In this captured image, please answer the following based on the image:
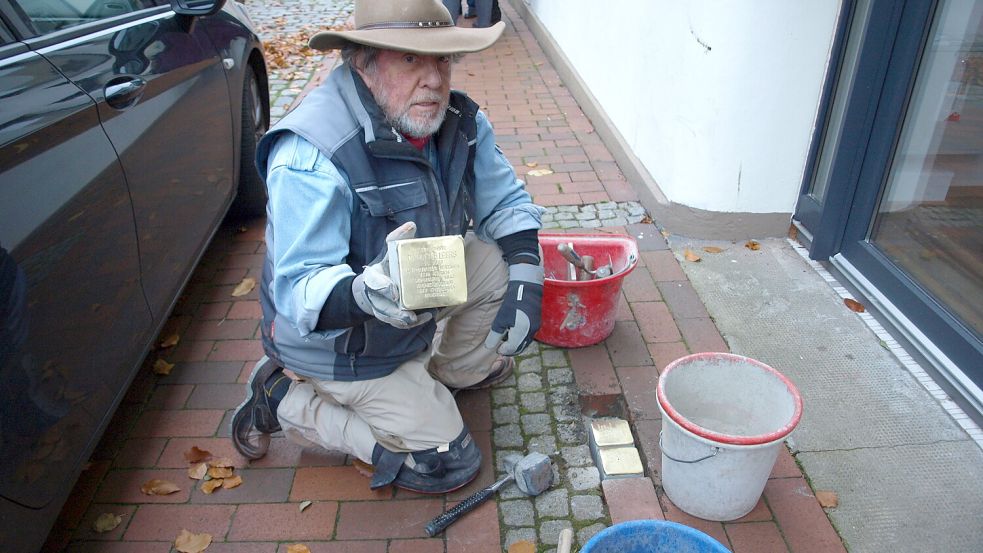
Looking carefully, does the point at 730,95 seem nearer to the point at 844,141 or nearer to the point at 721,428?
the point at 844,141

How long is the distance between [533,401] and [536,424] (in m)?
0.13

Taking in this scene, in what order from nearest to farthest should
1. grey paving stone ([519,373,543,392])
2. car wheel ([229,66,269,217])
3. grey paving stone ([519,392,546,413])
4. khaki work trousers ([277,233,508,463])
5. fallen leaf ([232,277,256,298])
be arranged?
1. khaki work trousers ([277,233,508,463])
2. grey paving stone ([519,392,546,413])
3. grey paving stone ([519,373,543,392])
4. fallen leaf ([232,277,256,298])
5. car wheel ([229,66,269,217])

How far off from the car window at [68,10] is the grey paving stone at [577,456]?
2.30 meters

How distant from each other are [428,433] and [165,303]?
1.16 metres

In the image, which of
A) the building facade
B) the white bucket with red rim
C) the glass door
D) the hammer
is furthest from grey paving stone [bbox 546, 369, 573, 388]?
the glass door

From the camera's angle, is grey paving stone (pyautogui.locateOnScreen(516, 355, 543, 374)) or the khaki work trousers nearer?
the khaki work trousers

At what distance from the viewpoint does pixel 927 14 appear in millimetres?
2801

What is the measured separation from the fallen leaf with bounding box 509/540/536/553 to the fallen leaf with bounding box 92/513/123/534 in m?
1.34

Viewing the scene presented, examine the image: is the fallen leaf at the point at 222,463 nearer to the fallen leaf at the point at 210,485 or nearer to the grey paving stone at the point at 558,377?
the fallen leaf at the point at 210,485

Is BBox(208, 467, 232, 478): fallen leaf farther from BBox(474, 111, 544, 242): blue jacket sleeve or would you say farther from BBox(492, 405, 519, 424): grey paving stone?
BBox(474, 111, 544, 242): blue jacket sleeve

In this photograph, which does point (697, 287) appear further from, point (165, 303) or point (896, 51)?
point (165, 303)

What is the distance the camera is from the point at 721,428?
94.7 inches

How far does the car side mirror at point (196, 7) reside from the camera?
323cm

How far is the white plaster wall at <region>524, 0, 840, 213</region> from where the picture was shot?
3.23 metres
